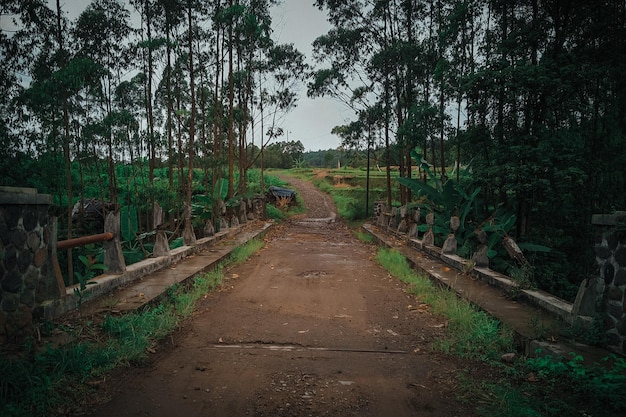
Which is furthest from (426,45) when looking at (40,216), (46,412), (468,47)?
(46,412)

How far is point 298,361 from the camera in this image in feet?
12.5

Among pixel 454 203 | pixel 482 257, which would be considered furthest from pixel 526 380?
pixel 454 203

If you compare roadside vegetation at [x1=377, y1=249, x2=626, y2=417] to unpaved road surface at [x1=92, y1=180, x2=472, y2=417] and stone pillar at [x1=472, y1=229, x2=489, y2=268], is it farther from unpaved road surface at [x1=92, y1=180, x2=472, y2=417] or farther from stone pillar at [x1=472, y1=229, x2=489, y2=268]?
stone pillar at [x1=472, y1=229, x2=489, y2=268]

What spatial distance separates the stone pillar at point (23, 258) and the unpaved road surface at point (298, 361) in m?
1.16

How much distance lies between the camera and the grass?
274 cm

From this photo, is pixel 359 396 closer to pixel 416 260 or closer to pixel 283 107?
pixel 416 260

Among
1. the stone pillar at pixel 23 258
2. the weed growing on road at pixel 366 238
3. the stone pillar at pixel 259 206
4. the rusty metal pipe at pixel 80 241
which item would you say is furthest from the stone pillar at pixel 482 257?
the stone pillar at pixel 259 206

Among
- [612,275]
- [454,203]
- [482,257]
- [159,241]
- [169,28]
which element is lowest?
[482,257]

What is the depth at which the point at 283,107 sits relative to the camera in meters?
22.1

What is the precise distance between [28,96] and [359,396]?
483 inches

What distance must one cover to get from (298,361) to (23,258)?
2.78m

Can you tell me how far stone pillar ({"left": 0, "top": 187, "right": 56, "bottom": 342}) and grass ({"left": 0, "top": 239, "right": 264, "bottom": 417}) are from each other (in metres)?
0.31

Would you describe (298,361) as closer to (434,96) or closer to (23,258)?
(23,258)

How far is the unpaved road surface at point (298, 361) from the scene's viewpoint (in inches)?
117
